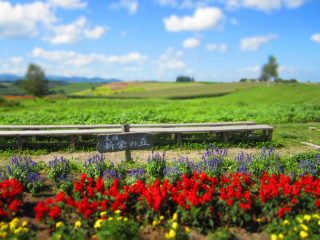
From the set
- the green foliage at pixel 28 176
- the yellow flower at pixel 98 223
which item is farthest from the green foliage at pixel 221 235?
the green foliage at pixel 28 176

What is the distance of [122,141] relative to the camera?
7.84 m

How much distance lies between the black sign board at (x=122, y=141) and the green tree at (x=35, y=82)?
59195mm

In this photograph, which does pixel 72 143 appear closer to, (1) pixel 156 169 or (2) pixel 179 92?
(1) pixel 156 169

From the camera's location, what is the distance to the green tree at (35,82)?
61750 millimetres

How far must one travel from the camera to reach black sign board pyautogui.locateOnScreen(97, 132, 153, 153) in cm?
766

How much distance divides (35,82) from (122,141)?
2358 inches

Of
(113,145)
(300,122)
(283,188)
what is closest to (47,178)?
(113,145)

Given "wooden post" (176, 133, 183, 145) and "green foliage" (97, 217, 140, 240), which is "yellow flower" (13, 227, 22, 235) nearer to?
"green foliage" (97, 217, 140, 240)

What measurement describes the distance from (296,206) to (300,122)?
1455cm

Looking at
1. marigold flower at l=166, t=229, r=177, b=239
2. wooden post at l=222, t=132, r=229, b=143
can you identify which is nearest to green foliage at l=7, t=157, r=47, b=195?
marigold flower at l=166, t=229, r=177, b=239

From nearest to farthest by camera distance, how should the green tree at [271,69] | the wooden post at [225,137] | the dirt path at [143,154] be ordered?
the dirt path at [143,154] < the wooden post at [225,137] < the green tree at [271,69]

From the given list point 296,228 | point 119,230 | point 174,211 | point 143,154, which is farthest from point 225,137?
point 119,230

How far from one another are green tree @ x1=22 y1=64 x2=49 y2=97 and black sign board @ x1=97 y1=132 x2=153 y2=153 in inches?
2331

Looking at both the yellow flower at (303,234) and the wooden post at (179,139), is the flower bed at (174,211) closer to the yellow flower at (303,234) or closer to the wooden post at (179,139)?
the yellow flower at (303,234)
